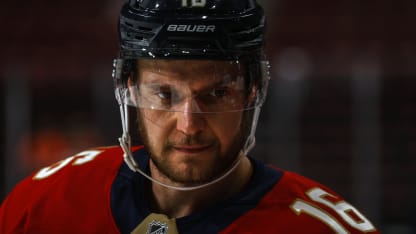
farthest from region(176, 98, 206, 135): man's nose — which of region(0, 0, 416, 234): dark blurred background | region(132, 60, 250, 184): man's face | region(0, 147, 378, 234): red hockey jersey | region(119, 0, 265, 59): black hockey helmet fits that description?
region(0, 0, 416, 234): dark blurred background

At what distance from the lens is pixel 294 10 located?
5.59 m

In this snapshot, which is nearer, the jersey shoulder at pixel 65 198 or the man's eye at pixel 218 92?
the man's eye at pixel 218 92

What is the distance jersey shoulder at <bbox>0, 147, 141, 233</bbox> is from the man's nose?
0.31m

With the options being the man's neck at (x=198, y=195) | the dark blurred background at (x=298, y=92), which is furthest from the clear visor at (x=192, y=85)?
the dark blurred background at (x=298, y=92)

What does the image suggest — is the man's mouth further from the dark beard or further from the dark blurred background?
the dark blurred background

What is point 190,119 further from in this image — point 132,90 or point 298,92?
point 298,92

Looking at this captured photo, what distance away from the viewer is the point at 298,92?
445 cm

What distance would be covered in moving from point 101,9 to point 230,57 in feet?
12.4

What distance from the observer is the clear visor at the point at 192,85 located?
1.57m

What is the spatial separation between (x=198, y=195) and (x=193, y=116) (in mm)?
234

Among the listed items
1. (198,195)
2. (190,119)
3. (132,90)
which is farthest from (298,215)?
(132,90)

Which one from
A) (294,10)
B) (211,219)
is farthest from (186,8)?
(294,10)

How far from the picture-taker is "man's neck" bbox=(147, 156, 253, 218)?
5.60 ft

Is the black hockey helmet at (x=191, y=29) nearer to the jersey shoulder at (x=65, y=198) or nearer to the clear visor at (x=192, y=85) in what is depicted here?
the clear visor at (x=192, y=85)
